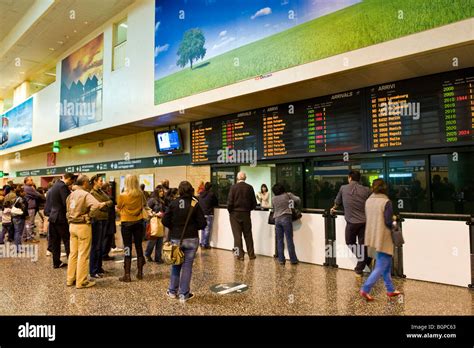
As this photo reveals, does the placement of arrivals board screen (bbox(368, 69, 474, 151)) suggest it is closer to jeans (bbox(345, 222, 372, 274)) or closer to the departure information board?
the departure information board

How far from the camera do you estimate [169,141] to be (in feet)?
27.8

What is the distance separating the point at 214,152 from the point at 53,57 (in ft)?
30.3

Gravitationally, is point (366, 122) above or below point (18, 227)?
above

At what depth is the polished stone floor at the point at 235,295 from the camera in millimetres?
3332

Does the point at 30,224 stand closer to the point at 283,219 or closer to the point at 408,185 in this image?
the point at 283,219

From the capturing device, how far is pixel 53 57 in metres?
12.5

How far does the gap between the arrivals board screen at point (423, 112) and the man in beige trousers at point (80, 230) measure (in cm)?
423

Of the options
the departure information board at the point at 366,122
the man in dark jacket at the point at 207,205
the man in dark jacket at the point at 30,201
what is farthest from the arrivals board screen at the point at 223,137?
→ the man in dark jacket at the point at 30,201

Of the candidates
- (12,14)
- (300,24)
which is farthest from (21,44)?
(300,24)

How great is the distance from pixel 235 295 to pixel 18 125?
15355 millimetres

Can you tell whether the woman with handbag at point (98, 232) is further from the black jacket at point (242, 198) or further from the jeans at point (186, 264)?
the black jacket at point (242, 198)

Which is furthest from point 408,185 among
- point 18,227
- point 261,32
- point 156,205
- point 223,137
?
point 18,227

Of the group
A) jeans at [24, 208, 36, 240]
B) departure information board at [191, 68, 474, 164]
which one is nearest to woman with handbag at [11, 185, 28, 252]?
jeans at [24, 208, 36, 240]

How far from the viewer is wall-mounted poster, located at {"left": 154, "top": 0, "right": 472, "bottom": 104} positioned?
163 inches
